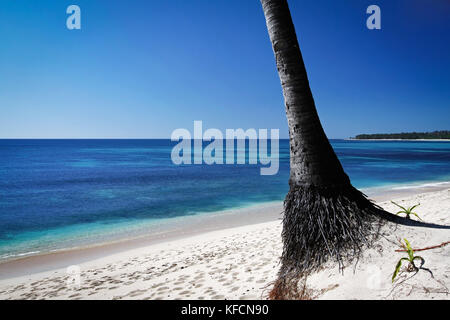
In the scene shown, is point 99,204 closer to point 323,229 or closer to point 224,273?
point 224,273

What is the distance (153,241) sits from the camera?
443 inches

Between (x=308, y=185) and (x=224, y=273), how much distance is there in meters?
3.24

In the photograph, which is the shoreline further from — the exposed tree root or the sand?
the exposed tree root

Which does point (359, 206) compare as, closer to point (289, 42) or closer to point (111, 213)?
point (289, 42)

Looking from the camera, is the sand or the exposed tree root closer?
the sand

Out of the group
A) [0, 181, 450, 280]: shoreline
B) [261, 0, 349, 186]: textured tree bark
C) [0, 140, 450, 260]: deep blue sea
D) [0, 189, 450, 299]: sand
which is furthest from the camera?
[0, 140, 450, 260]: deep blue sea

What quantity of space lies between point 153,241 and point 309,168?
29.4 ft

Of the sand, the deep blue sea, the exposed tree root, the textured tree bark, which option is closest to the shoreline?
the sand

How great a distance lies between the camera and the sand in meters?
3.35
